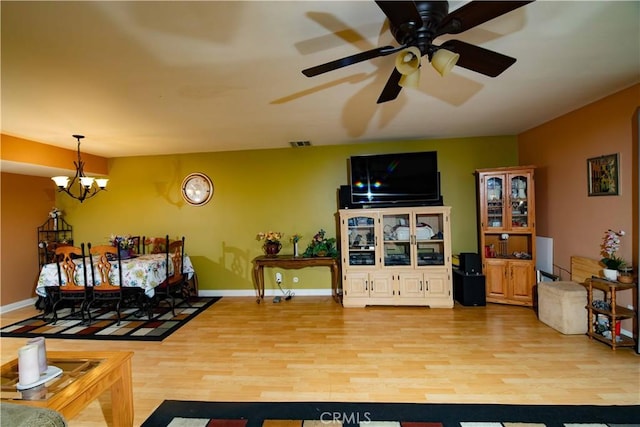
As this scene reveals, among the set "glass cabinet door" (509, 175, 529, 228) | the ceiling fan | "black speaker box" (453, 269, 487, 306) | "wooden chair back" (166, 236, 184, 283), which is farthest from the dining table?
"glass cabinet door" (509, 175, 529, 228)

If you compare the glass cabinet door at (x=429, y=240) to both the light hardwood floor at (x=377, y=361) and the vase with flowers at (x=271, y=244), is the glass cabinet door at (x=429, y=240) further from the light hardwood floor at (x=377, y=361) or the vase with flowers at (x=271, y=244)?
the vase with flowers at (x=271, y=244)

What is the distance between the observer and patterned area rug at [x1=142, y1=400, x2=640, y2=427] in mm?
1832

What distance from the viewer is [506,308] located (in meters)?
3.80

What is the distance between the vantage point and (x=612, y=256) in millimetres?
2811

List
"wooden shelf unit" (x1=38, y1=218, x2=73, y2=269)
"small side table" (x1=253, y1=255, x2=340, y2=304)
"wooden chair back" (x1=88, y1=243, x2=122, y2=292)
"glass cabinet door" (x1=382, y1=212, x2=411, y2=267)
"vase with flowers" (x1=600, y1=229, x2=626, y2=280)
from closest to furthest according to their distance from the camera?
"vase with flowers" (x1=600, y1=229, x2=626, y2=280), "wooden chair back" (x1=88, y1=243, x2=122, y2=292), "glass cabinet door" (x1=382, y1=212, x2=411, y2=267), "small side table" (x1=253, y1=255, x2=340, y2=304), "wooden shelf unit" (x1=38, y1=218, x2=73, y2=269)

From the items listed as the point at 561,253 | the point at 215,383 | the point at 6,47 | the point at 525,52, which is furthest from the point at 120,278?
the point at 561,253

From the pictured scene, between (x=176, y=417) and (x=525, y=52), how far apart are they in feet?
11.4

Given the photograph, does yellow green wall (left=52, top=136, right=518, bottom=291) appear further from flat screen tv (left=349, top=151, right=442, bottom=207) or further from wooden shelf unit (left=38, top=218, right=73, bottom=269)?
flat screen tv (left=349, top=151, right=442, bottom=207)

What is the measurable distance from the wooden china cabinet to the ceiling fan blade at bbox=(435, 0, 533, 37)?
122 inches

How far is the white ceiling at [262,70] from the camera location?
5.12 feet

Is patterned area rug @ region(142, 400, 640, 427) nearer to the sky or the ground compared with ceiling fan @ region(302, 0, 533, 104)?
nearer to the ground

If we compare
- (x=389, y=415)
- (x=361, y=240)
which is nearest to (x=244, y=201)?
(x=361, y=240)

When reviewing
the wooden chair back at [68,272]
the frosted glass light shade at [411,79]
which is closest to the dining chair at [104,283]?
the wooden chair back at [68,272]

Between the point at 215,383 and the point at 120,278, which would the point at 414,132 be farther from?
the point at 120,278
